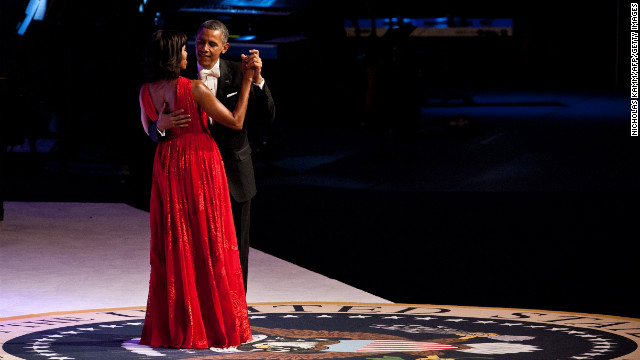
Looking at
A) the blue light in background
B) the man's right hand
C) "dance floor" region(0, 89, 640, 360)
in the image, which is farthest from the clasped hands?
the blue light in background

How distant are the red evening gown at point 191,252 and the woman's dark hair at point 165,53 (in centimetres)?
7

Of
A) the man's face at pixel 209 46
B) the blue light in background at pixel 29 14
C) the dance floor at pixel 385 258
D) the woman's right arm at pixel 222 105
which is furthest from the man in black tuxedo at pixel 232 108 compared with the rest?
the blue light in background at pixel 29 14

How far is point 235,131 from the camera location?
4961 millimetres

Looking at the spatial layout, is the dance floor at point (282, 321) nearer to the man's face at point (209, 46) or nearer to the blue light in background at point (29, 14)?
the man's face at point (209, 46)

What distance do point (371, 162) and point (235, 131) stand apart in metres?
7.76

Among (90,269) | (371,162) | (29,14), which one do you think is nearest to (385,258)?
(90,269)

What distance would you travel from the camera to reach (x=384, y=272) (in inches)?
269

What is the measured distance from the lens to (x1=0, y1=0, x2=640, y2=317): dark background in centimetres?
696

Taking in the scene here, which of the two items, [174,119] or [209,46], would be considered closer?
[174,119]

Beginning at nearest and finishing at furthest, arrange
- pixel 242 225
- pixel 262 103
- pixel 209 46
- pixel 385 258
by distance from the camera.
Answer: pixel 209 46
pixel 262 103
pixel 242 225
pixel 385 258

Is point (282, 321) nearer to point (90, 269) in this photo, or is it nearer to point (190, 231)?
point (190, 231)

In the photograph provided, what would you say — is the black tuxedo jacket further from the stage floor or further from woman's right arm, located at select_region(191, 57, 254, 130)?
the stage floor

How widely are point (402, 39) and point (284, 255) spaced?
6014 millimetres

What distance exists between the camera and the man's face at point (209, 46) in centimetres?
480
